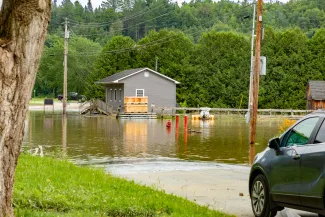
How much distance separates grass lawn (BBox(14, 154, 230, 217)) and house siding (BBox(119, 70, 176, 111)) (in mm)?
52362

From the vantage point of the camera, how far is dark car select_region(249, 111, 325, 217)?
809cm

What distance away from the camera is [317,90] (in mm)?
63594

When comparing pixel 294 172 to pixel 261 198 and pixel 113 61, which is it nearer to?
pixel 261 198

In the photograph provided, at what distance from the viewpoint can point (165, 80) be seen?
67.4 m

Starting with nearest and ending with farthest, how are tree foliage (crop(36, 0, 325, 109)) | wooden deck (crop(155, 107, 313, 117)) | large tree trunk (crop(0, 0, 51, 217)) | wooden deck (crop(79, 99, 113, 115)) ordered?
large tree trunk (crop(0, 0, 51, 217))
wooden deck (crop(79, 99, 113, 115))
wooden deck (crop(155, 107, 313, 117))
tree foliage (crop(36, 0, 325, 109))

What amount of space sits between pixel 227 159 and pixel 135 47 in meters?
57.0

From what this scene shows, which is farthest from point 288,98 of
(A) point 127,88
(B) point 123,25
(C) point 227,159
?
(B) point 123,25

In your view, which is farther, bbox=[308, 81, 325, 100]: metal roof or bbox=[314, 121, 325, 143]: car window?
bbox=[308, 81, 325, 100]: metal roof

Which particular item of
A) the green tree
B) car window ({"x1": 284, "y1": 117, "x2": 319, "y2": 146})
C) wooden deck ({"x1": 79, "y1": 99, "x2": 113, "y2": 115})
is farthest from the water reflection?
the green tree

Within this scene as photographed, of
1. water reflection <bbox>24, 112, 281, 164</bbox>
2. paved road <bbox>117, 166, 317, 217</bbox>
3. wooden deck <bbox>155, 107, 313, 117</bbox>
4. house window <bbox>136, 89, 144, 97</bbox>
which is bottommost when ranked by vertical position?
water reflection <bbox>24, 112, 281, 164</bbox>

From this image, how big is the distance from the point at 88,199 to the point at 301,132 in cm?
363

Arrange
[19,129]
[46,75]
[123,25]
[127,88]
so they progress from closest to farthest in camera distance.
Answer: [19,129], [127,88], [46,75], [123,25]

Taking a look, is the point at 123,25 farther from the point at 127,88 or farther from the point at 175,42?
the point at 127,88

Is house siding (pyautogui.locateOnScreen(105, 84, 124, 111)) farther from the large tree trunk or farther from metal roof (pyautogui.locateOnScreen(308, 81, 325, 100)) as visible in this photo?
the large tree trunk
